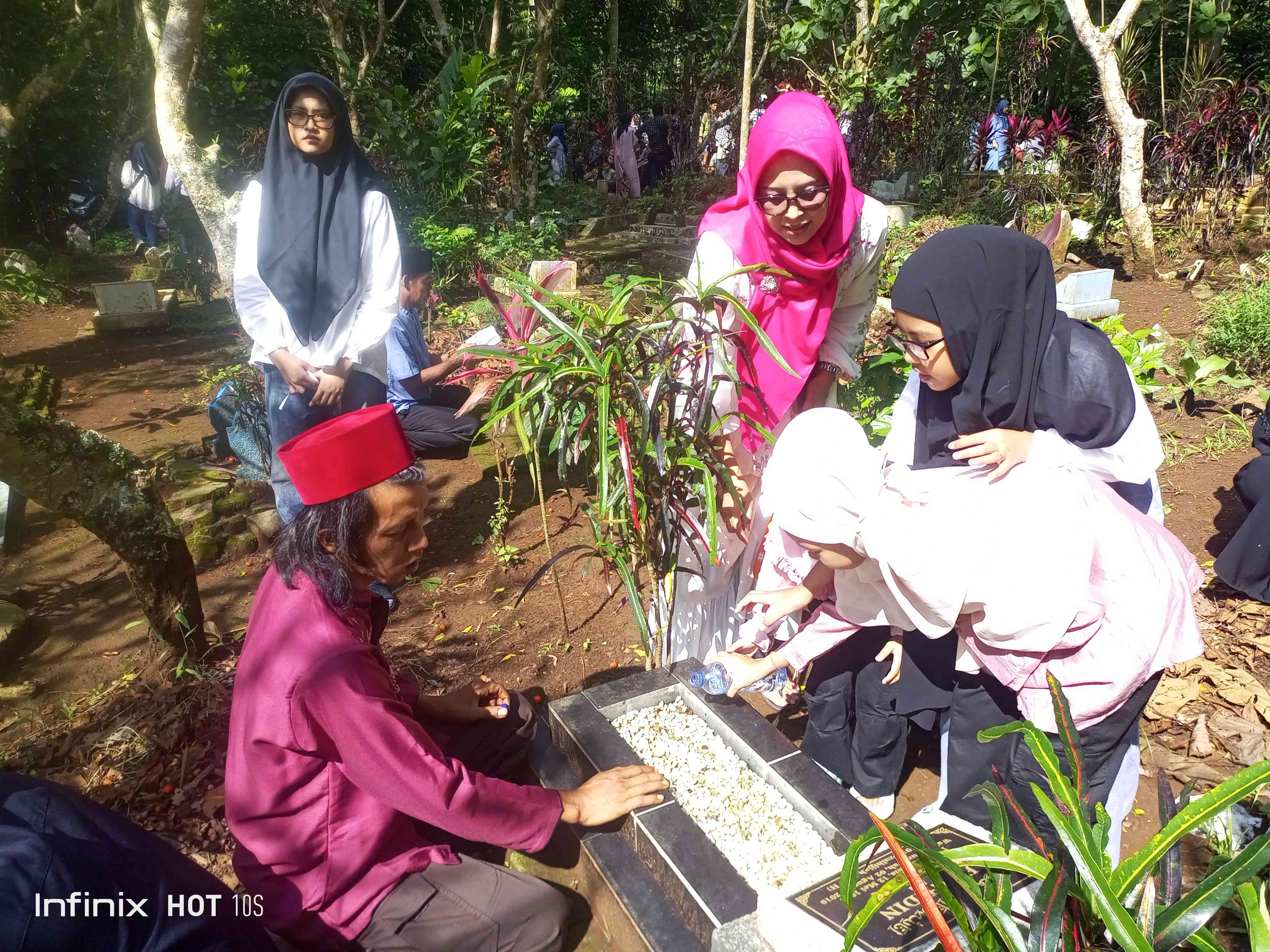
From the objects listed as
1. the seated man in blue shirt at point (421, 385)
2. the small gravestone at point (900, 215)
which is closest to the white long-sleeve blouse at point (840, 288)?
the seated man in blue shirt at point (421, 385)

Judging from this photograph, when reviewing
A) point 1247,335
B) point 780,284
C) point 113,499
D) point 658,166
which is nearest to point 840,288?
point 780,284

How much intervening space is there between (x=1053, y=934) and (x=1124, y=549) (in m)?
0.94

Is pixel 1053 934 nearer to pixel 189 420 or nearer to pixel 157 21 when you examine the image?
pixel 189 420

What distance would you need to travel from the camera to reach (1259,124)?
7613mm

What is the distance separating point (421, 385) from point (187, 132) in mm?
1962

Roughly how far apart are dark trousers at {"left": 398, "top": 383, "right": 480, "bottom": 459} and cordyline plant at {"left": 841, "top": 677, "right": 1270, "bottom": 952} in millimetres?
3708

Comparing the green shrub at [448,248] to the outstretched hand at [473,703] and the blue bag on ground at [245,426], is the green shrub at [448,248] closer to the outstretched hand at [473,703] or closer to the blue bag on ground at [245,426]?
the blue bag on ground at [245,426]

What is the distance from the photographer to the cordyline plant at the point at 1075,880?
1112 millimetres

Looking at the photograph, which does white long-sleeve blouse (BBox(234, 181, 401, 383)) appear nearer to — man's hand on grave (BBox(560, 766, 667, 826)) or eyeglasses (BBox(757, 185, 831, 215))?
eyeglasses (BBox(757, 185, 831, 215))

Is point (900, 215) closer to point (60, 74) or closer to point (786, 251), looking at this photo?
point (786, 251)

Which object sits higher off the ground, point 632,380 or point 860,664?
point 632,380

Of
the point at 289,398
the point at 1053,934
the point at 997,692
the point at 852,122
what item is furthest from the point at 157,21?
the point at 852,122

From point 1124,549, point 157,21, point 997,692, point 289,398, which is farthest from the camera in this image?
point 157,21

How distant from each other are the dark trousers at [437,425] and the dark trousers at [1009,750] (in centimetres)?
319
